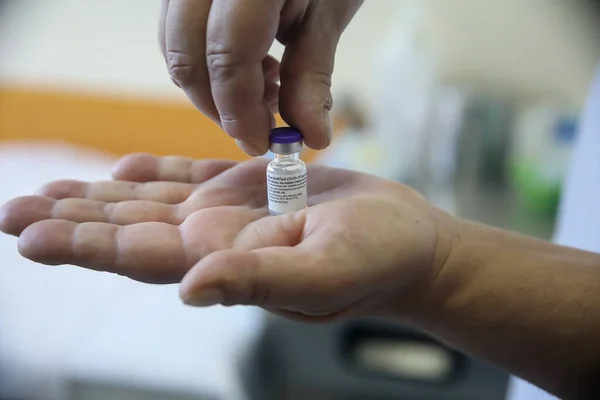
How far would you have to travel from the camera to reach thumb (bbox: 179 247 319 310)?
469mm

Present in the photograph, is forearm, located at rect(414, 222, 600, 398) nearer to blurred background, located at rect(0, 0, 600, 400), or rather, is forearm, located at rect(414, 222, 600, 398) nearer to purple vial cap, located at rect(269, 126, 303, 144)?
purple vial cap, located at rect(269, 126, 303, 144)

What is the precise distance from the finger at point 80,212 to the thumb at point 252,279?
0.18m

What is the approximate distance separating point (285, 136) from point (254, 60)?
4.0 inches

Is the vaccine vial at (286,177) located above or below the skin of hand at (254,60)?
below

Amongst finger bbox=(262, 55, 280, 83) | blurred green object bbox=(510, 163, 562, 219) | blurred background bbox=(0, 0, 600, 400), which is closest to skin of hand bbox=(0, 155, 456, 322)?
finger bbox=(262, 55, 280, 83)

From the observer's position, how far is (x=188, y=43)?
0.59m

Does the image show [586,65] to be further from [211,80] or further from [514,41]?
[211,80]

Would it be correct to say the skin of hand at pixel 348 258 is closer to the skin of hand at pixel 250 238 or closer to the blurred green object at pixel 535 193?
the skin of hand at pixel 250 238

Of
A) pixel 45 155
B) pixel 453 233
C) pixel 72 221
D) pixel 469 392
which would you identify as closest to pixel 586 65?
pixel 469 392

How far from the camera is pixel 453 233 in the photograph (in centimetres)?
69

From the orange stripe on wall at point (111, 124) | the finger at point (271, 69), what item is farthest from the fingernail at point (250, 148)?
the orange stripe on wall at point (111, 124)

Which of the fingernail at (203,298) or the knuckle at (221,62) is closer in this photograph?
the fingernail at (203,298)

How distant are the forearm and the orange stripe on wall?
115cm

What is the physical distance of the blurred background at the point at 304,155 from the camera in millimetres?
1150
